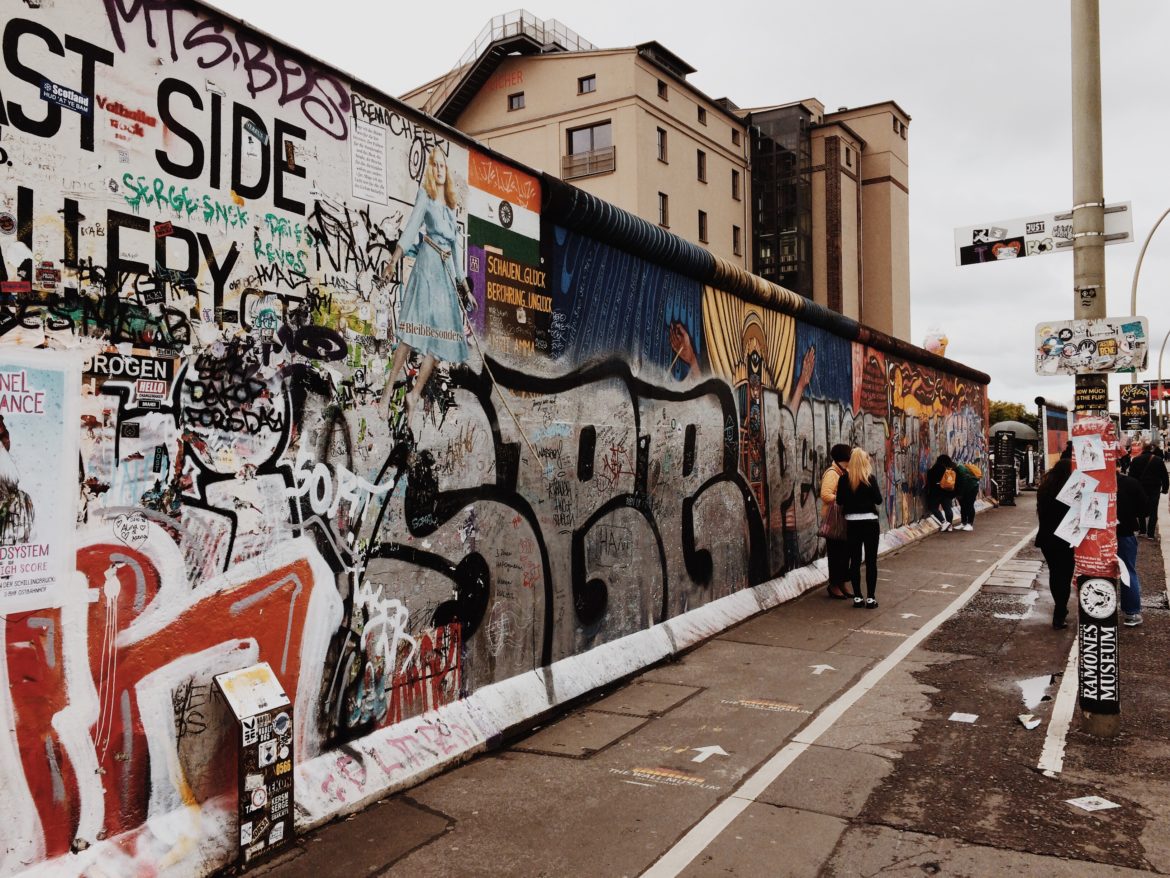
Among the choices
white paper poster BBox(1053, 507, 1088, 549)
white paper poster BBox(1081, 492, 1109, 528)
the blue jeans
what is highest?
white paper poster BBox(1081, 492, 1109, 528)

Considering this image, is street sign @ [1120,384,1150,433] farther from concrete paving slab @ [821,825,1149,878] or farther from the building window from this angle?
concrete paving slab @ [821,825,1149,878]

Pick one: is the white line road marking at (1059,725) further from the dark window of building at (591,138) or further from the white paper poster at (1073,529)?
the dark window of building at (591,138)

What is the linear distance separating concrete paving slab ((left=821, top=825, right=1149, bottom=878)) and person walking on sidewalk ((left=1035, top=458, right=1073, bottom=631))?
539 cm

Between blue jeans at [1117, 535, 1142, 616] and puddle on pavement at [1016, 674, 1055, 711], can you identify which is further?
blue jeans at [1117, 535, 1142, 616]

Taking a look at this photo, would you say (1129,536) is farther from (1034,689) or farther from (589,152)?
(589,152)

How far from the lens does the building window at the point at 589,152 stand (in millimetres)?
36156

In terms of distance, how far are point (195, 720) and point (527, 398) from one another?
3102 mm

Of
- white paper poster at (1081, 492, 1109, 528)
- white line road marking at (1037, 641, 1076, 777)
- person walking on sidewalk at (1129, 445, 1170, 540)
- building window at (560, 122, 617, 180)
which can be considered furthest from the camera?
building window at (560, 122, 617, 180)

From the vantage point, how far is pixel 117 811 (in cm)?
371

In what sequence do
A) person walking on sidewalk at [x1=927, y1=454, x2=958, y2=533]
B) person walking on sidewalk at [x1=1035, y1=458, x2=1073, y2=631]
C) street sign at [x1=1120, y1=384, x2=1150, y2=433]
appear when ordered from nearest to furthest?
person walking on sidewalk at [x1=1035, y1=458, x2=1073, y2=631]
person walking on sidewalk at [x1=927, y1=454, x2=958, y2=533]
street sign at [x1=1120, y1=384, x2=1150, y2=433]

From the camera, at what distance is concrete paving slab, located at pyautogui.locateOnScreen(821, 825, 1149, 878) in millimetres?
3943

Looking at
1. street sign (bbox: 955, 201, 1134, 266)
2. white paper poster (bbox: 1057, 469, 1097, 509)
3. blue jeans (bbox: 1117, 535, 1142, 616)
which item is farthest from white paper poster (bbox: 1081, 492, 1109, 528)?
blue jeans (bbox: 1117, 535, 1142, 616)

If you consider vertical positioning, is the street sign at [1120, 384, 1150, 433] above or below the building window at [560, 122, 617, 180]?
below

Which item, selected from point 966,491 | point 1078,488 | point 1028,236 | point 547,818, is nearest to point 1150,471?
point 966,491
